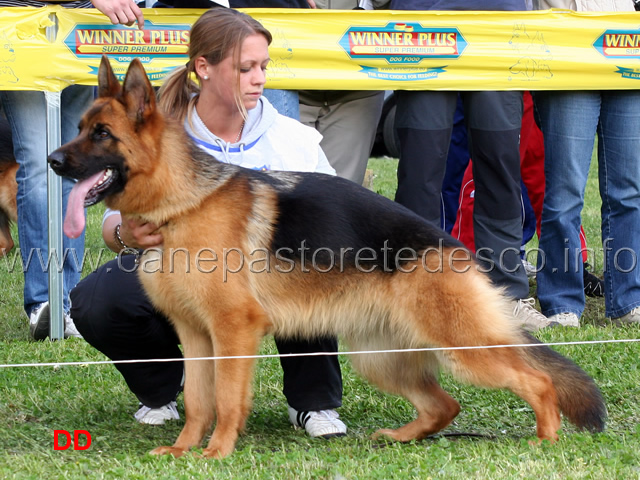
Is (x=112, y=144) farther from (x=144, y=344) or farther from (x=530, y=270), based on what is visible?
(x=530, y=270)

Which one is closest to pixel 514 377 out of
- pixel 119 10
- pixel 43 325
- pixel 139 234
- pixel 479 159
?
pixel 139 234

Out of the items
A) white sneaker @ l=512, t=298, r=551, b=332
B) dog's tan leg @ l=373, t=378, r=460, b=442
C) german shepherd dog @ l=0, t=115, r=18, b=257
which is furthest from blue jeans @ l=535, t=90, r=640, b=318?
german shepherd dog @ l=0, t=115, r=18, b=257

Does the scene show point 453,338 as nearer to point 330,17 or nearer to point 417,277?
point 417,277

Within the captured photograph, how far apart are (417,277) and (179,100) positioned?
144 centimetres

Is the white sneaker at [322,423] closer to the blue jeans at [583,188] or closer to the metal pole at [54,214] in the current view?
the metal pole at [54,214]

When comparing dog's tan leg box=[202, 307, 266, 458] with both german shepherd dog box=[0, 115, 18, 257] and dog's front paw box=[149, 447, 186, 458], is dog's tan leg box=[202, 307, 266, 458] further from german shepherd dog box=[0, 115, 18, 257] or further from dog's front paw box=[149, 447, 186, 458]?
german shepherd dog box=[0, 115, 18, 257]

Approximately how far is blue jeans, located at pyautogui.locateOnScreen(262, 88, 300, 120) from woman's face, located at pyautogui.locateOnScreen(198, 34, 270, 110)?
1148 millimetres

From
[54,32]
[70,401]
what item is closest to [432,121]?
[54,32]

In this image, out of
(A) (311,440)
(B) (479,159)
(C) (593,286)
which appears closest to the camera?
(A) (311,440)

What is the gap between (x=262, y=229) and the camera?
3.38m

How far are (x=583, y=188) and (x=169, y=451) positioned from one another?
328 centimetres

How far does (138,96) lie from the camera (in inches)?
126

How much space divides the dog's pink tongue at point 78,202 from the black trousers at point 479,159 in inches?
92.7

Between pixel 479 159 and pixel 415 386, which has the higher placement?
pixel 479 159
